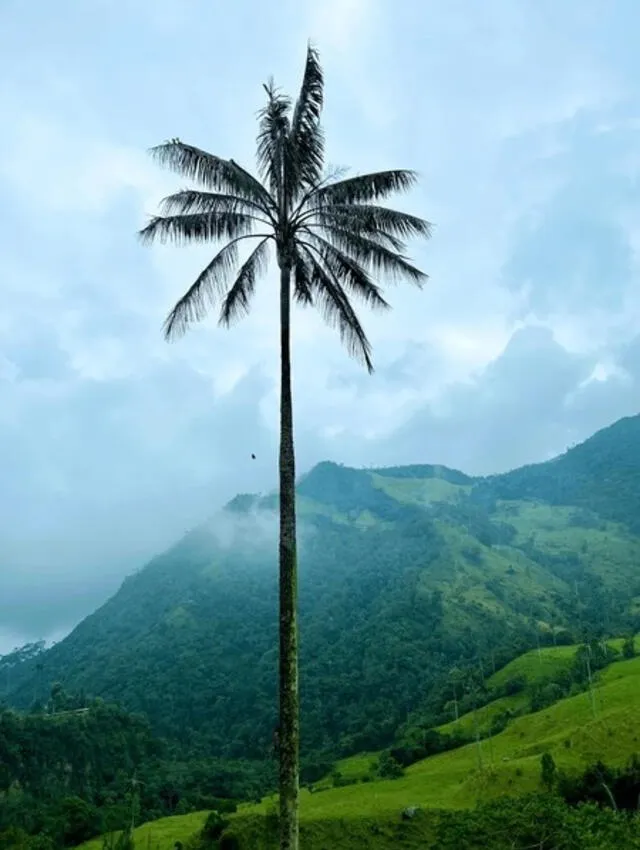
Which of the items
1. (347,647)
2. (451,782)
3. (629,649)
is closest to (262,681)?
(347,647)

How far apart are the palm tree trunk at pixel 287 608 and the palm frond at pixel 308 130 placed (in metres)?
1.88

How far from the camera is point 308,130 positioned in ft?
50.8

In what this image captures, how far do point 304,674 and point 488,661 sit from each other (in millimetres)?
38376

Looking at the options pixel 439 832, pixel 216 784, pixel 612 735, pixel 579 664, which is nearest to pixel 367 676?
pixel 579 664

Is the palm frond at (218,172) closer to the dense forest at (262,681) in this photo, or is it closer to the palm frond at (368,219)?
the palm frond at (368,219)

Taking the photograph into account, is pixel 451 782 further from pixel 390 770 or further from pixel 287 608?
pixel 287 608

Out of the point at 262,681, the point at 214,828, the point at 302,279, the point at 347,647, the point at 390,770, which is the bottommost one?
the point at 262,681

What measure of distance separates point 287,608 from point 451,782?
2121 inches

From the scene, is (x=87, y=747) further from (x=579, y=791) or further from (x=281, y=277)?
(x=281, y=277)

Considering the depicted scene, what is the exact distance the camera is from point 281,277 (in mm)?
15258

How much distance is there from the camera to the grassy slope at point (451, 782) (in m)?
Answer: 42.1

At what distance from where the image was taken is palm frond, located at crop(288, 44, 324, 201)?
1533 centimetres

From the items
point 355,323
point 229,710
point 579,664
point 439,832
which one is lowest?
point 229,710

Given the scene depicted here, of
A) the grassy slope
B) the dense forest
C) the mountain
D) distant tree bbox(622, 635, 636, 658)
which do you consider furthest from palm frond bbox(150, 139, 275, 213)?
distant tree bbox(622, 635, 636, 658)
